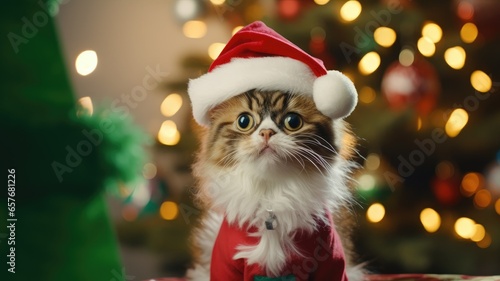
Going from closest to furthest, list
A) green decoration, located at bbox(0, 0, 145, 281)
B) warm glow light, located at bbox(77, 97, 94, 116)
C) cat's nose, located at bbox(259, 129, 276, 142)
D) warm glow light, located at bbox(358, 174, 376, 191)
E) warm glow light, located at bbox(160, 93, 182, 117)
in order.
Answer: cat's nose, located at bbox(259, 129, 276, 142)
green decoration, located at bbox(0, 0, 145, 281)
warm glow light, located at bbox(77, 97, 94, 116)
warm glow light, located at bbox(358, 174, 376, 191)
warm glow light, located at bbox(160, 93, 182, 117)

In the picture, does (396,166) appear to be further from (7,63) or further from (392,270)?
(7,63)

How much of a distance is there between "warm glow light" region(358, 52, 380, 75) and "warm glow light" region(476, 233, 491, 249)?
2.20ft

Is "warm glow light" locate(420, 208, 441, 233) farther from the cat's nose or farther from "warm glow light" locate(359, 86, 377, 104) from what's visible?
the cat's nose

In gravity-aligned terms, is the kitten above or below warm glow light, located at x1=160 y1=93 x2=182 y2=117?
below

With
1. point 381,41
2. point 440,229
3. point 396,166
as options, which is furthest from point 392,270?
point 381,41

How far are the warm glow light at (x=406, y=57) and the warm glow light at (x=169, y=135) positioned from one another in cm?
73

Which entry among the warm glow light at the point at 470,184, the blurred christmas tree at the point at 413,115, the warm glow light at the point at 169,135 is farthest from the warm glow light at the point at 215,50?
the warm glow light at the point at 470,184

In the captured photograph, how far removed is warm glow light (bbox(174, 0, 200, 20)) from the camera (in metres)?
1.82

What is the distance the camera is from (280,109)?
3.73ft

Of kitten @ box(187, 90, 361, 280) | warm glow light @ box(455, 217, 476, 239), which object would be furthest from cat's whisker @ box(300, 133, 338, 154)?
warm glow light @ box(455, 217, 476, 239)

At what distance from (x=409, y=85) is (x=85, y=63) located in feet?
3.26

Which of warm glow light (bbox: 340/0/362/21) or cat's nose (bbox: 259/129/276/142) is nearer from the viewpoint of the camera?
cat's nose (bbox: 259/129/276/142)

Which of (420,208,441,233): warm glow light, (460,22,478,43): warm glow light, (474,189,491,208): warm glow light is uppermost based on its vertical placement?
(460,22,478,43): warm glow light

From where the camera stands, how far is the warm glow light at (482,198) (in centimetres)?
198
